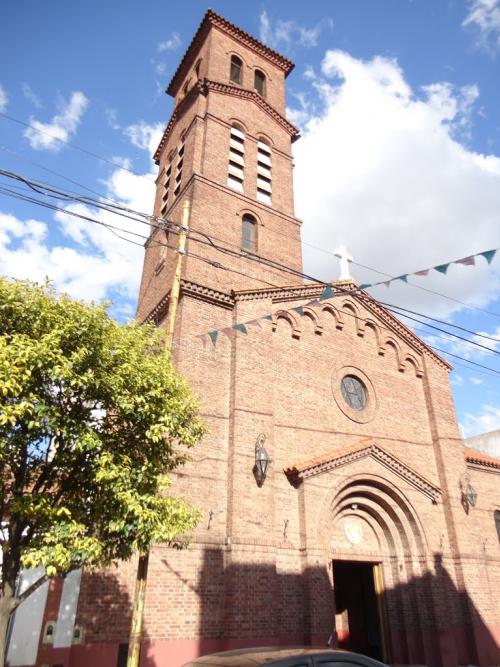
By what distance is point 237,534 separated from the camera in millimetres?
11641

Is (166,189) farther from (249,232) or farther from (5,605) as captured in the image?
(5,605)

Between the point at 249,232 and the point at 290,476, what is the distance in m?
10.1

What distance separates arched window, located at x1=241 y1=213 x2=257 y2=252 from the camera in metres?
19.1

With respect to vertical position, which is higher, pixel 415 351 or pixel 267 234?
pixel 267 234

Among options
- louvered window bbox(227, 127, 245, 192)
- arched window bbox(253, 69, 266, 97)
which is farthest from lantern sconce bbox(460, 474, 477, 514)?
arched window bbox(253, 69, 266, 97)

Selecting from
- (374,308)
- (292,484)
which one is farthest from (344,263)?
(292,484)

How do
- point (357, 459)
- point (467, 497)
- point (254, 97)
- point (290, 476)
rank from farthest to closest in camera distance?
1. point (254, 97)
2. point (467, 497)
3. point (357, 459)
4. point (290, 476)

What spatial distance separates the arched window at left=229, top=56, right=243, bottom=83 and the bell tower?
0.05 metres

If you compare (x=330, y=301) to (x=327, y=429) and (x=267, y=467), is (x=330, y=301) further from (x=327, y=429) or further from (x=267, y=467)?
(x=267, y=467)

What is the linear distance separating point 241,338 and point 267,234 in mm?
6866

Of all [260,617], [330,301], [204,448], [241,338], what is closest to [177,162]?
[330,301]

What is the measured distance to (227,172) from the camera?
65.6 ft

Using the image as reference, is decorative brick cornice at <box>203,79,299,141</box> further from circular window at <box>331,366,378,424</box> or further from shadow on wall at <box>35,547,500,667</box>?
shadow on wall at <box>35,547,500,667</box>

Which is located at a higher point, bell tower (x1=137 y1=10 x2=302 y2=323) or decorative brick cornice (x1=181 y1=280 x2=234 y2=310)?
bell tower (x1=137 y1=10 x2=302 y2=323)
